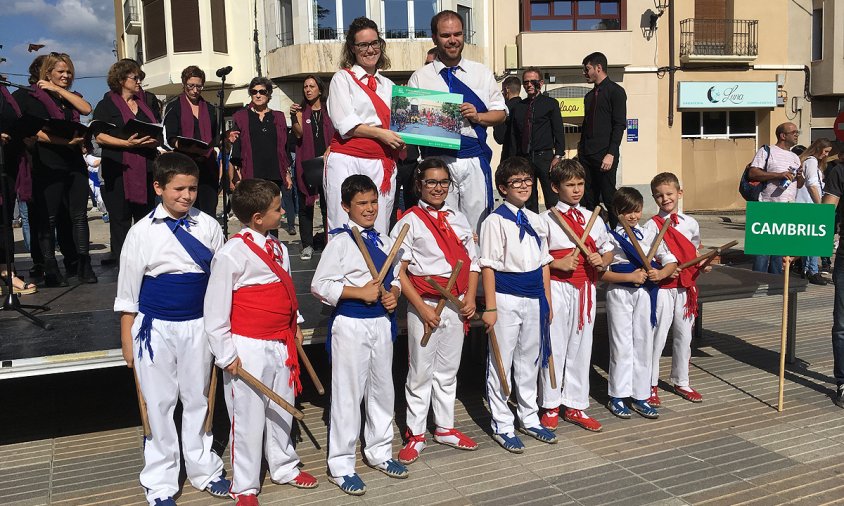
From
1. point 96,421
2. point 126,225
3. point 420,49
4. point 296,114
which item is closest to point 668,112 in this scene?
point 420,49

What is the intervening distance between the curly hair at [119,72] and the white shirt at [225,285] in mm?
3663

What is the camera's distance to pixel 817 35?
23.2 meters

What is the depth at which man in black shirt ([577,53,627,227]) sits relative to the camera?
7504mm

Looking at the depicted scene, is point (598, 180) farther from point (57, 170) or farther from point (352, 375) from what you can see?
point (57, 170)

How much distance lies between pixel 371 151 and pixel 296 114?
10.7 ft

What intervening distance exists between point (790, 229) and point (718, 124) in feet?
63.6

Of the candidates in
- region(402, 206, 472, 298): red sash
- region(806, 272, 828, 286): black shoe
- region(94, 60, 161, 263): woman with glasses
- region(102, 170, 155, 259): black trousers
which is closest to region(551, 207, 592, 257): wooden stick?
region(402, 206, 472, 298): red sash

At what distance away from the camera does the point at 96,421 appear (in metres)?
Result: 5.55

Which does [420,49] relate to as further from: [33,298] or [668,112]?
[33,298]

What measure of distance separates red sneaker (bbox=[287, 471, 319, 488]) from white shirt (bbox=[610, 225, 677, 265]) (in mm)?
2477

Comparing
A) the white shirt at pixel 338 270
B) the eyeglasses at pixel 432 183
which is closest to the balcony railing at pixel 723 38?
the eyeglasses at pixel 432 183

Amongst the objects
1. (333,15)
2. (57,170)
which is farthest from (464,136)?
(333,15)

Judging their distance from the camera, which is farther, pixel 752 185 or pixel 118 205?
pixel 752 185

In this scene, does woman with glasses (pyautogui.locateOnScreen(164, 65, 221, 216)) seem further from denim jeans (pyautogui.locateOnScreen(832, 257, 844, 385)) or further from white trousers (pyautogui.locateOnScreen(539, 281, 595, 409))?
denim jeans (pyautogui.locateOnScreen(832, 257, 844, 385))
